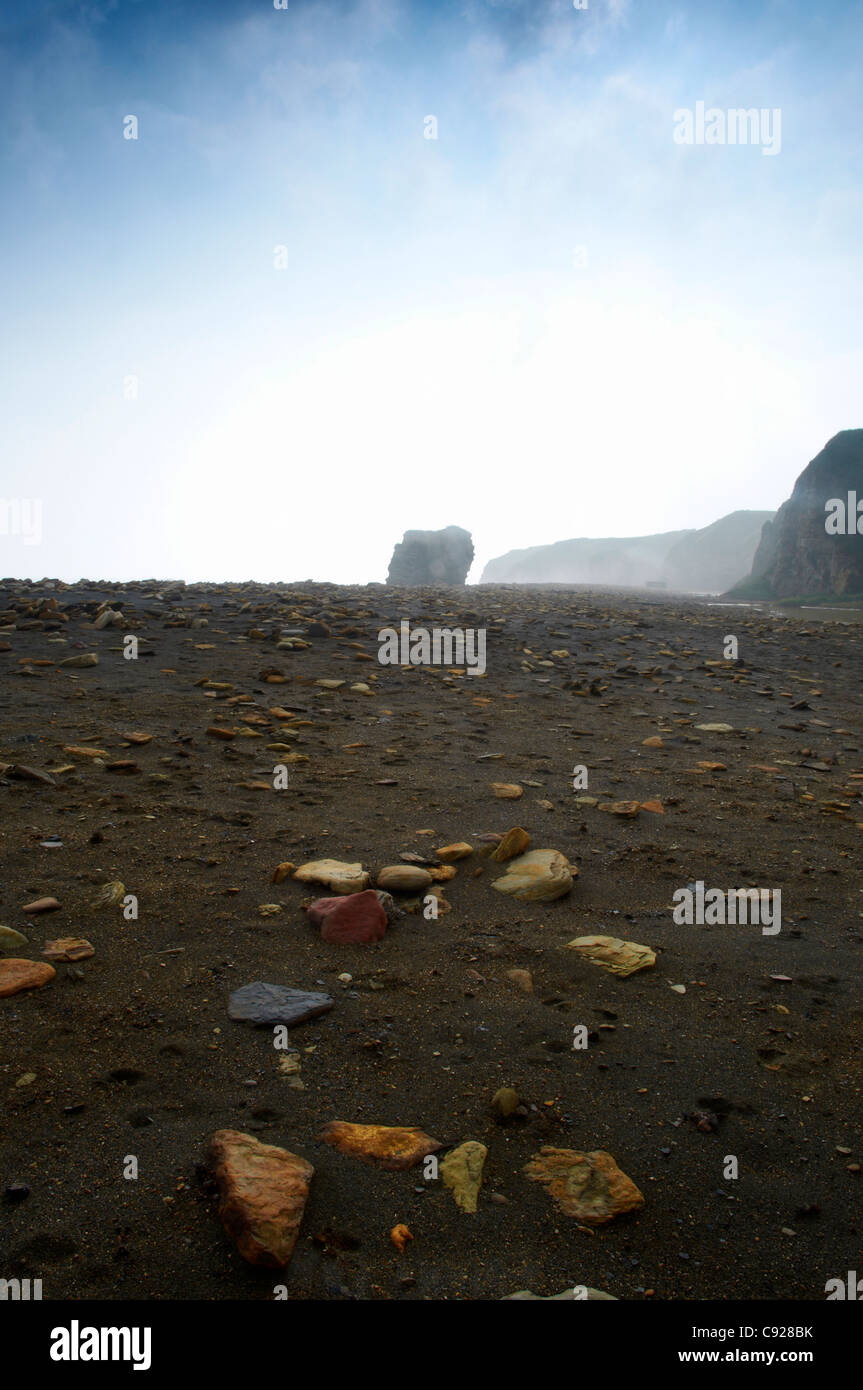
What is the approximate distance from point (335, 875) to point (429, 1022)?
1092mm

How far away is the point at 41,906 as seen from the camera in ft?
10.3

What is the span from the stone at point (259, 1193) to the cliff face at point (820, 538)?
5962 centimetres

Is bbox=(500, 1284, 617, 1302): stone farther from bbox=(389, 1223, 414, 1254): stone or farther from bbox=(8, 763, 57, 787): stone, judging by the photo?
bbox=(8, 763, 57, 787): stone

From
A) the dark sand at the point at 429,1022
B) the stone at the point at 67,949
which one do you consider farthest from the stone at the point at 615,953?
the stone at the point at 67,949

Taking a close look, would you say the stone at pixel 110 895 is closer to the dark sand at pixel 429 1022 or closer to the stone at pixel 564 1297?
the dark sand at pixel 429 1022

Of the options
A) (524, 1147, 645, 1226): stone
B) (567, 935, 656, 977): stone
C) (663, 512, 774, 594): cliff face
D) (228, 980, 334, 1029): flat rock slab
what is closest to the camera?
(524, 1147, 645, 1226): stone

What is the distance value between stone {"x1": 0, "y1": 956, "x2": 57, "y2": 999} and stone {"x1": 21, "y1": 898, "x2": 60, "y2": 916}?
377 mm

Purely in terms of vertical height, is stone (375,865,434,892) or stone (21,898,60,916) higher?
stone (21,898,60,916)

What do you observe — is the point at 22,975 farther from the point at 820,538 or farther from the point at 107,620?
the point at 820,538

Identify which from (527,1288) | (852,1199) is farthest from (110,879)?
(852,1199)

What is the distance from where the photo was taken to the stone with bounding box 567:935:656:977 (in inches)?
121

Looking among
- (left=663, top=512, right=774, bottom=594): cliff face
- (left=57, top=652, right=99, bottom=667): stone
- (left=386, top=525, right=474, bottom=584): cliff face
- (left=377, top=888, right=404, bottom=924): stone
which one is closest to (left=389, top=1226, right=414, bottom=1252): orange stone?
(left=377, top=888, right=404, bottom=924): stone

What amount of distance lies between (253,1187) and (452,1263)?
517 mm
